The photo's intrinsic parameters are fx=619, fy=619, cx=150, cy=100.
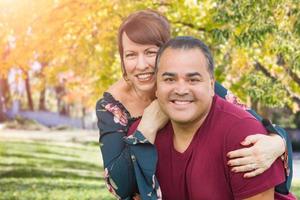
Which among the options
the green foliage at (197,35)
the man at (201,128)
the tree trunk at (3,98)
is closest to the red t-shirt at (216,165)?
the man at (201,128)

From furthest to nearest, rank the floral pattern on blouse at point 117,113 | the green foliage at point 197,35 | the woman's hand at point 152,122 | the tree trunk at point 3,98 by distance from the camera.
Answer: the tree trunk at point 3,98
the green foliage at point 197,35
the floral pattern on blouse at point 117,113
the woman's hand at point 152,122

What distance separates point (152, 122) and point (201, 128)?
0.26 m

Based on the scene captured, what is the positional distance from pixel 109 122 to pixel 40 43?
8251 mm

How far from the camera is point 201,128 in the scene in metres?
2.59

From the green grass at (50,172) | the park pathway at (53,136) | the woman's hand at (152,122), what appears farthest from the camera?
the park pathway at (53,136)

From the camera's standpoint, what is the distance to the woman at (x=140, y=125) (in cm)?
252

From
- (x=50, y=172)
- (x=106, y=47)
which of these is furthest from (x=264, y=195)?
(x=50, y=172)

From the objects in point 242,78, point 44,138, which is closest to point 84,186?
point 242,78

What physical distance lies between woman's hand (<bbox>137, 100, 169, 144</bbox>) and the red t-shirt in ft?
0.41

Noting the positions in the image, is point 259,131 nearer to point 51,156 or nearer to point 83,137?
point 51,156

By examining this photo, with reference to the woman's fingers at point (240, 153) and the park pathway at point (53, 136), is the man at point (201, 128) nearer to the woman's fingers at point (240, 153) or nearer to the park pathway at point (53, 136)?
the woman's fingers at point (240, 153)

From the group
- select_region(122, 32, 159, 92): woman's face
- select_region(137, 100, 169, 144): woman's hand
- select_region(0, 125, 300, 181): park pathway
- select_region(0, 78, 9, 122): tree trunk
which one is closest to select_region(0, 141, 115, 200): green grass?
select_region(0, 125, 300, 181): park pathway

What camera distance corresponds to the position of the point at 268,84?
8195 mm

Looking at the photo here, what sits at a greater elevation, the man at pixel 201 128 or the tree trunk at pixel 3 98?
the man at pixel 201 128
